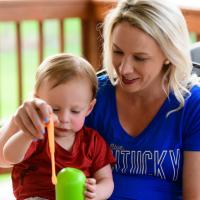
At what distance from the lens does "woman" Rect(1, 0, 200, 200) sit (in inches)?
65.5

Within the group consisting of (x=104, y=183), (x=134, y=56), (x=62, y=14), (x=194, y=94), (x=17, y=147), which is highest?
(x=62, y=14)

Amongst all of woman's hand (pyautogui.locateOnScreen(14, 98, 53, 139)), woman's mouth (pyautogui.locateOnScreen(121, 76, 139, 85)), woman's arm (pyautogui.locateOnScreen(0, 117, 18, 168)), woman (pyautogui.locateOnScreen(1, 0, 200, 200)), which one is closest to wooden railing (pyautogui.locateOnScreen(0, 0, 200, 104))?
woman (pyautogui.locateOnScreen(1, 0, 200, 200))

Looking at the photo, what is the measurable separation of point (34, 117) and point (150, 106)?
541 mm

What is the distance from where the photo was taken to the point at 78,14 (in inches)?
142

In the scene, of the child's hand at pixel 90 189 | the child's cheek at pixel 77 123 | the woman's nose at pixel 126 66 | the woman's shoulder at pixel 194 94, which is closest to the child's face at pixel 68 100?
the child's cheek at pixel 77 123

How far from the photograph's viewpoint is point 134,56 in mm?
1663

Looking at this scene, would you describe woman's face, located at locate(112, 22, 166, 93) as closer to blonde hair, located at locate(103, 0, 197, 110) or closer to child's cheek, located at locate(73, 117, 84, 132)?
blonde hair, located at locate(103, 0, 197, 110)

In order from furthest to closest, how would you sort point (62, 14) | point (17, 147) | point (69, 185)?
point (62, 14)
point (17, 147)
point (69, 185)

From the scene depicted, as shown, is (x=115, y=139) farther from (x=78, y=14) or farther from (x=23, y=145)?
(x=78, y=14)

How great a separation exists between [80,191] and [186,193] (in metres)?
0.51

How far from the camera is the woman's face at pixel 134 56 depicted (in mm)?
1645

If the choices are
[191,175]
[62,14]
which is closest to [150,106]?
[191,175]

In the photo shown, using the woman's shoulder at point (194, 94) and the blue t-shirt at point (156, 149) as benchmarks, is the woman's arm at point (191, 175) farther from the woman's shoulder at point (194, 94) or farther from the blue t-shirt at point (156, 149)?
the woman's shoulder at point (194, 94)

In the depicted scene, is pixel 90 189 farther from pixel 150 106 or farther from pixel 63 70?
pixel 150 106
